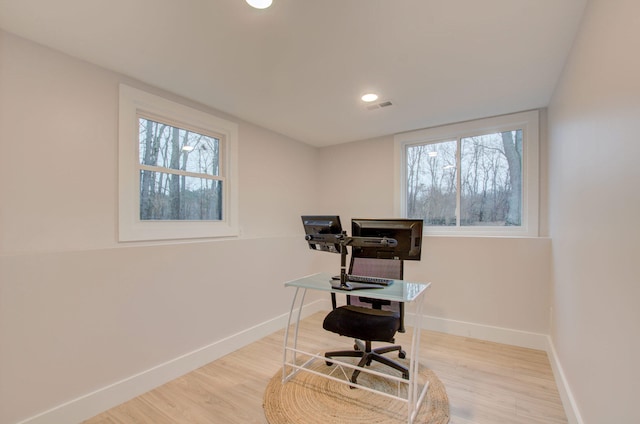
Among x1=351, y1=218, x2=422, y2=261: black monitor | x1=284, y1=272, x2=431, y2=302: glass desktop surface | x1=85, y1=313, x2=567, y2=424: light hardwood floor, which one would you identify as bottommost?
x1=85, y1=313, x2=567, y2=424: light hardwood floor

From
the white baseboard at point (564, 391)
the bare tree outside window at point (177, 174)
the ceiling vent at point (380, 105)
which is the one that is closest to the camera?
the white baseboard at point (564, 391)

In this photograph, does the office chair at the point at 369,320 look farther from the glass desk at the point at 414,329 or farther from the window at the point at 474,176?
the window at the point at 474,176

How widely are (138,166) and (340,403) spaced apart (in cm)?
236

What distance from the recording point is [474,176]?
339 cm

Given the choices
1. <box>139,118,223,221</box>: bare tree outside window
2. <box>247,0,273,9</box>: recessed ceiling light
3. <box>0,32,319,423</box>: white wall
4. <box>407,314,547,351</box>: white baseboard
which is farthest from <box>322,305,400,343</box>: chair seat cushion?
<box>247,0,273,9</box>: recessed ceiling light

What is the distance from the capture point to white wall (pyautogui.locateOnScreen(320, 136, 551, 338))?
9.50ft

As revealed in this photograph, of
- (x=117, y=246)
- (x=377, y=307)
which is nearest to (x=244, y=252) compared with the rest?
(x=117, y=246)

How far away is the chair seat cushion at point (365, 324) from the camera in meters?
2.13

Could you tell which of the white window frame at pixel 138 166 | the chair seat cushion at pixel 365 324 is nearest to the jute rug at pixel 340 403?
the chair seat cushion at pixel 365 324

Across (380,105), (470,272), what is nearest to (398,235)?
(380,105)

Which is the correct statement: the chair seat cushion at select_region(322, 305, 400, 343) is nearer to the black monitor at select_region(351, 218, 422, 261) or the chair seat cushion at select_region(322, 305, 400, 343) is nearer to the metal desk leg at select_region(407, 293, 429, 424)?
the metal desk leg at select_region(407, 293, 429, 424)

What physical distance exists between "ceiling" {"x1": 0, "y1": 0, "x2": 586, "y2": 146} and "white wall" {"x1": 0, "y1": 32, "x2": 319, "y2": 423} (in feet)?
0.99

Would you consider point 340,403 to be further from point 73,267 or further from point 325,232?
point 73,267

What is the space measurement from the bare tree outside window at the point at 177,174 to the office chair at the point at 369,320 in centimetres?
158
